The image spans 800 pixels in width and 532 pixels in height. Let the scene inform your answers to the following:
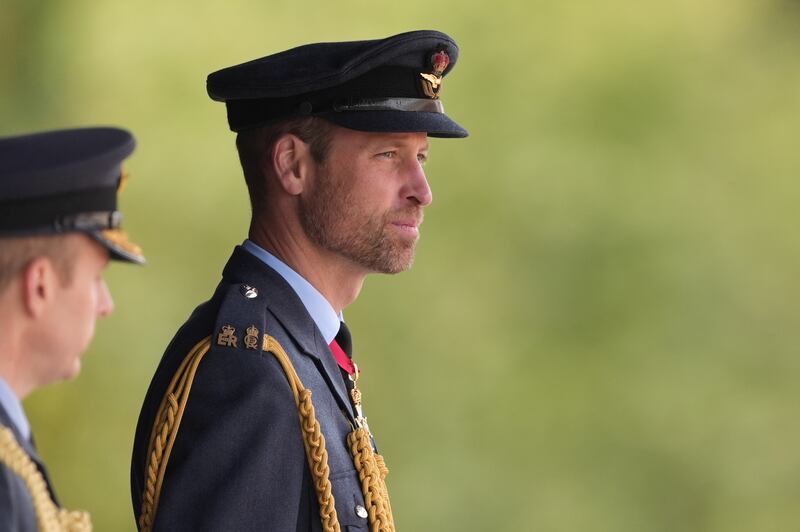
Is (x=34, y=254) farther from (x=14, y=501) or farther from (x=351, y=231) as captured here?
(x=351, y=231)

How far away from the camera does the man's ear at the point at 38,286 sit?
143 cm

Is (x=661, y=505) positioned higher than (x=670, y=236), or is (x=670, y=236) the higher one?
(x=670, y=236)

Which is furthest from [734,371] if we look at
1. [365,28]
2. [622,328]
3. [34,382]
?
[34,382]

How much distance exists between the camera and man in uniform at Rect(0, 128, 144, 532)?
56.5 inches

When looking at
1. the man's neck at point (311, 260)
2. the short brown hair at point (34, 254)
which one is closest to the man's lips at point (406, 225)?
the man's neck at point (311, 260)

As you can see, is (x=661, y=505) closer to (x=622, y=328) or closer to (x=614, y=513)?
(x=614, y=513)

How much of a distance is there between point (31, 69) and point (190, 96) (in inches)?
24.6

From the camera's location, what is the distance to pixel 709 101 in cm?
586

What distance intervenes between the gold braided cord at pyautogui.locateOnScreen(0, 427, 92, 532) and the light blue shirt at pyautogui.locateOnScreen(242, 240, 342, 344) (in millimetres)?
794

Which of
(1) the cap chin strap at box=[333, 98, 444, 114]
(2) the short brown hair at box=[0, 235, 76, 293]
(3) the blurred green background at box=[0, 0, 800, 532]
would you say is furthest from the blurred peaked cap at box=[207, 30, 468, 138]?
(3) the blurred green background at box=[0, 0, 800, 532]

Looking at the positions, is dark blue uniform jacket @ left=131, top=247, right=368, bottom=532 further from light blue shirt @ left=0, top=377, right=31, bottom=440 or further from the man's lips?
light blue shirt @ left=0, top=377, right=31, bottom=440

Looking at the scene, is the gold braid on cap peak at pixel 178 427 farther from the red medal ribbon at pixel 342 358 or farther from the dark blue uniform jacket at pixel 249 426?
the red medal ribbon at pixel 342 358

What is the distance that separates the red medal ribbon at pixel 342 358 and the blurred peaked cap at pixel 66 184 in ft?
2.66

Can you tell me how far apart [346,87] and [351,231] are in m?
0.26
